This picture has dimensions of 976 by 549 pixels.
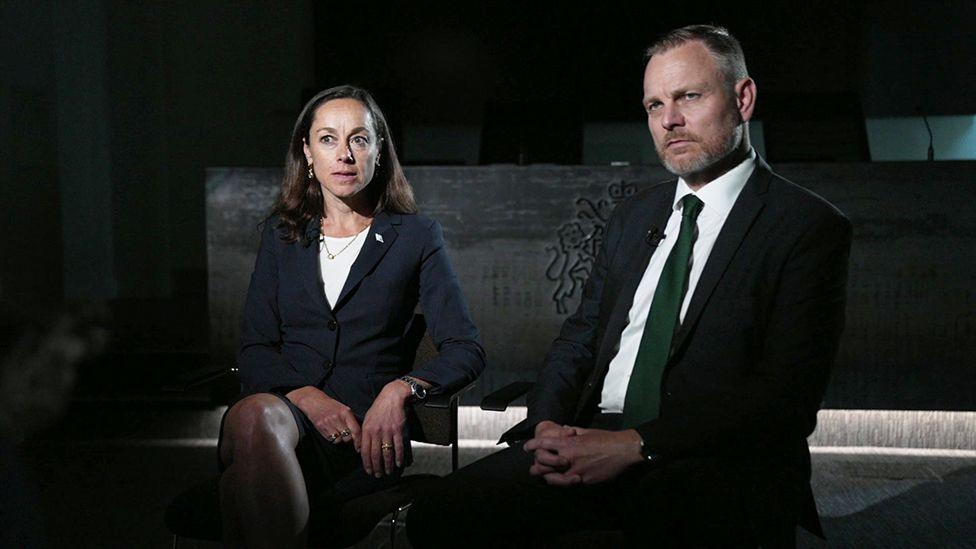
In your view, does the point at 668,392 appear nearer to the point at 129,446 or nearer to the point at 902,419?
the point at 902,419

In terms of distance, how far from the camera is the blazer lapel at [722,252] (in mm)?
1522

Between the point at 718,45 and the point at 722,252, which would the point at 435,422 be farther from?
the point at 718,45

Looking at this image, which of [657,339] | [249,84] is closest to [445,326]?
[657,339]

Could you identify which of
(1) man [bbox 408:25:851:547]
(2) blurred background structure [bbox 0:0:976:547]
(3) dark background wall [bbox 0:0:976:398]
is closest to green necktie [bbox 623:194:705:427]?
(1) man [bbox 408:25:851:547]

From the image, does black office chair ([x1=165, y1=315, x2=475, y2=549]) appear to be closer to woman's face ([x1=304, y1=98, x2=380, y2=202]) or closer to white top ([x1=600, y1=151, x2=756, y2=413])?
white top ([x1=600, y1=151, x2=756, y2=413])

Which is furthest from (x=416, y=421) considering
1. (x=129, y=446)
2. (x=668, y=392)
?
(x=129, y=446)

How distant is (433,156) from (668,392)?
4643 millimetres

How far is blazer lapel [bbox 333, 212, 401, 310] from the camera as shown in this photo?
6.38ft

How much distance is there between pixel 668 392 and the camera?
61.4 inches

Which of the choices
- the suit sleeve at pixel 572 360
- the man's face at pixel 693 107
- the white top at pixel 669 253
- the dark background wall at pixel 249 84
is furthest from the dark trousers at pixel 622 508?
the dark background wall at pixel 249 84

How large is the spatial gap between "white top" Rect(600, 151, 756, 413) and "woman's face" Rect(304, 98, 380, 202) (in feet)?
2.28

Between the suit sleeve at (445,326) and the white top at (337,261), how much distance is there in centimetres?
16

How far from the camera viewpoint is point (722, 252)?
1534mm

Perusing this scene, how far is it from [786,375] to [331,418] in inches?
34.9
